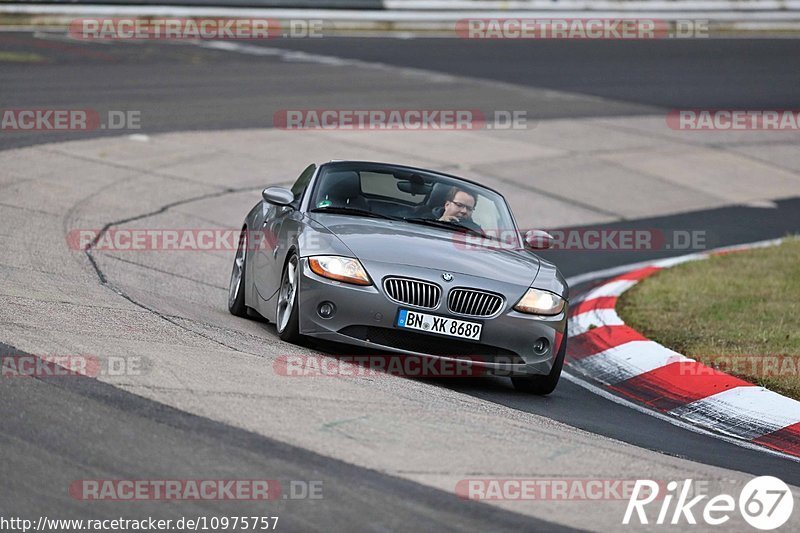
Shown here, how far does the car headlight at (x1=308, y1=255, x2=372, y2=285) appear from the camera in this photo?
8.27 m

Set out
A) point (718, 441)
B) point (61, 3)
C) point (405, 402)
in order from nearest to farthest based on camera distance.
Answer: point (405, 402)
point (718, 441)
point (61, 3)

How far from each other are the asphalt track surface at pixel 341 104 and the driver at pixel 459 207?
123 centimetres

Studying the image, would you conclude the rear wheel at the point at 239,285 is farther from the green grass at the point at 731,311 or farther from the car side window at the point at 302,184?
the green grass at the point at 731,311

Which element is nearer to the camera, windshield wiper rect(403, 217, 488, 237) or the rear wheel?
windshield wiper rect(403, 217, 488, 237)

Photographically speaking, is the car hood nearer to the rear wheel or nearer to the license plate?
the license plate

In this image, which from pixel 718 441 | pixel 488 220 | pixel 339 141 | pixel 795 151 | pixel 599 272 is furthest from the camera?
pixel 795 151

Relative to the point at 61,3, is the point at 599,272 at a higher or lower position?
lower

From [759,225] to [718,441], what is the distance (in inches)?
411

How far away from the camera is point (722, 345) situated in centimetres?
1035

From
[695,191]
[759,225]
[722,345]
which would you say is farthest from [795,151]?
[722,345]

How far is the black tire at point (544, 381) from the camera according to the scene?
873cm

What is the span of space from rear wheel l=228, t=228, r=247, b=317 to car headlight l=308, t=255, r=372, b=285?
1.88 m

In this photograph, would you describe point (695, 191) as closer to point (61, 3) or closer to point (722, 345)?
point (722, 345)

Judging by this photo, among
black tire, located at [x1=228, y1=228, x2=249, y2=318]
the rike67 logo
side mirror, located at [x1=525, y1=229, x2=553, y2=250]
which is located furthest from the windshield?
the rike67 logo
